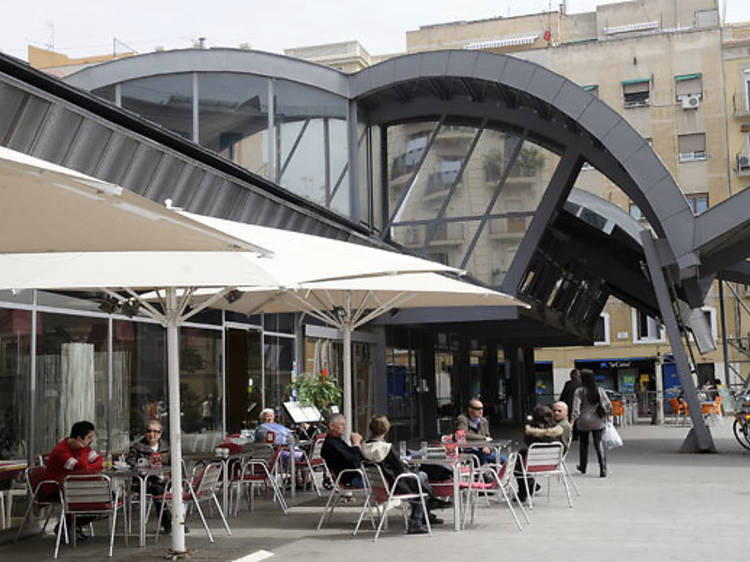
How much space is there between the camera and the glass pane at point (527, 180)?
2247cm

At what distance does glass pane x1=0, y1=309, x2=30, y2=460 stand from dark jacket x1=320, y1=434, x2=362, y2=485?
11.6ft

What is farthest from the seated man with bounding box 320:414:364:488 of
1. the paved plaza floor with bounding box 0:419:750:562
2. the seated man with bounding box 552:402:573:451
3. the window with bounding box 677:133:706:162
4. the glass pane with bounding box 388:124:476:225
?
the window with bounding box 677:133:706:162

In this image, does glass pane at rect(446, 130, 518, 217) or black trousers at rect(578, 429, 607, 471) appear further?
glass pane at rect(446, 130, 518, 217)

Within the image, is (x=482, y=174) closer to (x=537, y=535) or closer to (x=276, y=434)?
(x=276, y=434)

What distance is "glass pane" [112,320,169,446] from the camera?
47.3ft

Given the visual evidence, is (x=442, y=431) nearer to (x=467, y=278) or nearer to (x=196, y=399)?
(x=467, y=278)

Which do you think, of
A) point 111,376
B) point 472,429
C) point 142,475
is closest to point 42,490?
point 142,475

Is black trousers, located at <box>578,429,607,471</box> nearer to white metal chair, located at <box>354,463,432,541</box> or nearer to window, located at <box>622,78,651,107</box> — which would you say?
white metal chair, located at <box>354,463,432,541</box>

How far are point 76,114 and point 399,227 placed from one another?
12155 mm

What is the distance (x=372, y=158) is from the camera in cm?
2378

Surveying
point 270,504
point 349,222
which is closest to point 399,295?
point 270,504

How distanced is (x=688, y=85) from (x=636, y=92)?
2.32 m

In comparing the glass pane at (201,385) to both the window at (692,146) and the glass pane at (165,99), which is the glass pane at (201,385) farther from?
the window at (692,146)

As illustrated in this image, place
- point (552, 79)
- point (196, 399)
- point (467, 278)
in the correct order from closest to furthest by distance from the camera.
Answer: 1. point (196, 399)
2. point (552, 79)
3. point (467, 278)
